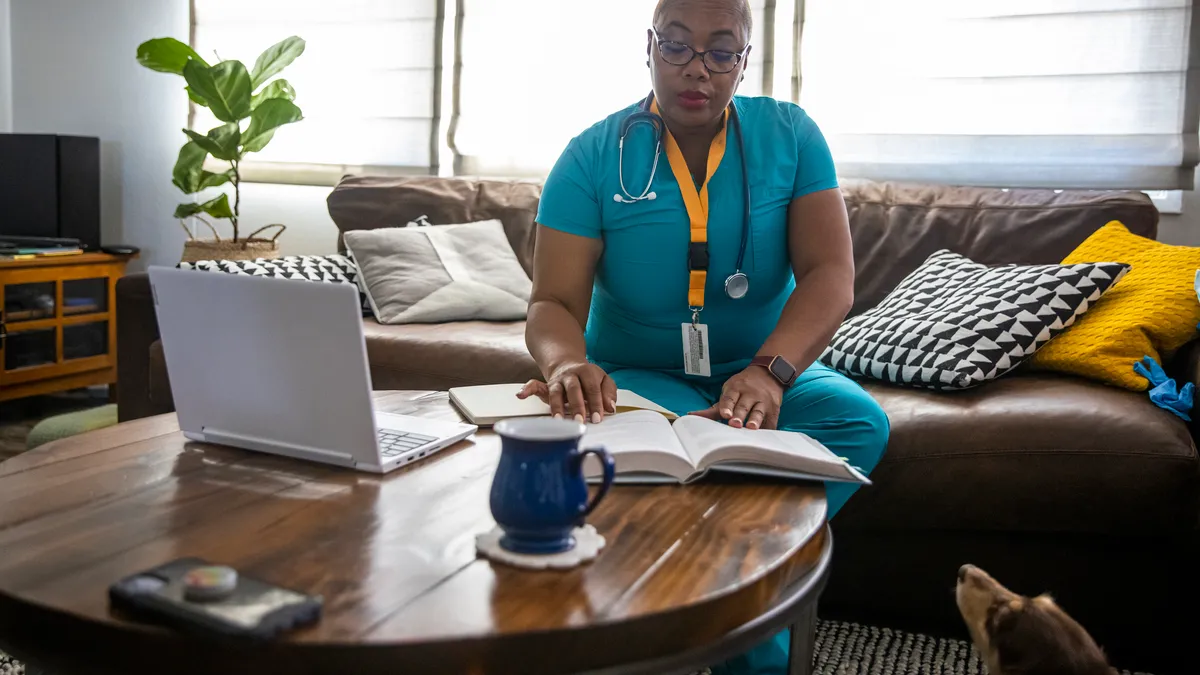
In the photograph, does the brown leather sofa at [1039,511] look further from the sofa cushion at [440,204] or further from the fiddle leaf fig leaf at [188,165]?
the fiddle leaf fig leaf at [188,165]

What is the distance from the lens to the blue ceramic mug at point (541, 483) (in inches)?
34.4

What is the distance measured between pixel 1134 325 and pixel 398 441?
148cm

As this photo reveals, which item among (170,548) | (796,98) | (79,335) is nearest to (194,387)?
(170,548)

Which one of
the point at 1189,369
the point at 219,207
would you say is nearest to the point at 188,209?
the point at 219,207

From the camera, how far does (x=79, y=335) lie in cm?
391

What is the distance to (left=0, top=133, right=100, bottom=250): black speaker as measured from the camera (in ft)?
12.6

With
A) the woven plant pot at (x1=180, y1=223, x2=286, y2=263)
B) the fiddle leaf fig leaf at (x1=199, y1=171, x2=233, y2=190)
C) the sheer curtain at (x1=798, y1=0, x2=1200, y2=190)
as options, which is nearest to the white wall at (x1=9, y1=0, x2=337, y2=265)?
the fiddle leaf fig leaf at (x1=199, y1=171, x2=233, y2=190)

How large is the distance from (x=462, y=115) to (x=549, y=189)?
6.38ft

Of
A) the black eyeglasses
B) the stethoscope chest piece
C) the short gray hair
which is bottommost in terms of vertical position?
the stethoscope chest piece

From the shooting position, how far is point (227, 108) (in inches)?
135

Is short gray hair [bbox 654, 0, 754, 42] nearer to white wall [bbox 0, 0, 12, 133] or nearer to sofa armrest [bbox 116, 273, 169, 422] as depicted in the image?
sofa armrest [bbox 116, 273, 169, 422]

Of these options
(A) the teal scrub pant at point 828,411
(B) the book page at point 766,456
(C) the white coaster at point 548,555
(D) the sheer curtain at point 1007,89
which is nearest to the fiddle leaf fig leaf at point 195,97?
(D) the sheer curtain at point 1007,89

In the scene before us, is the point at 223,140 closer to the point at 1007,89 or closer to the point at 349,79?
the point at 349,79

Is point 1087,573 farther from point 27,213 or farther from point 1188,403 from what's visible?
point 27,213
